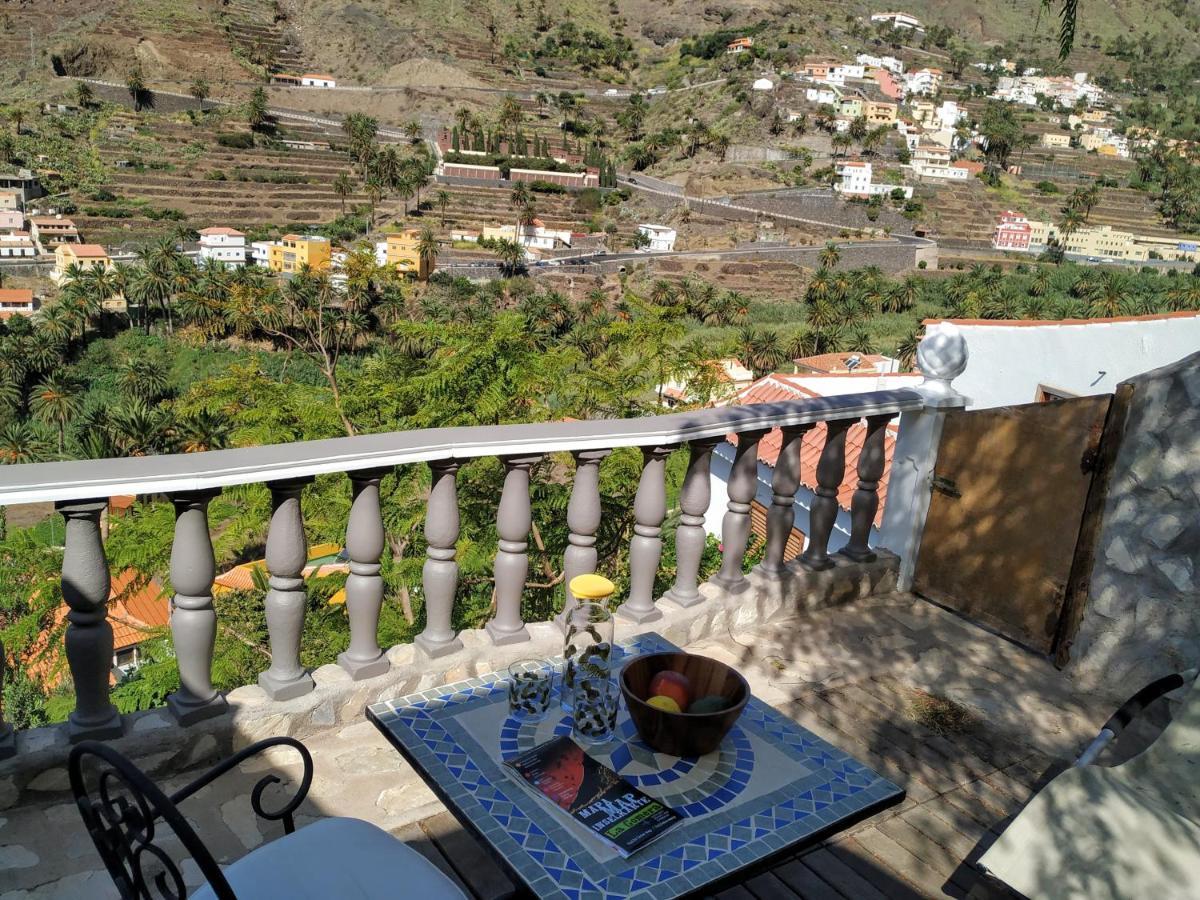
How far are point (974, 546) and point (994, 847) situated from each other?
5.34 feet

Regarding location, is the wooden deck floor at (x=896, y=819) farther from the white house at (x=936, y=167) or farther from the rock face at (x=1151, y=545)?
the white house at (x=936, y=167)

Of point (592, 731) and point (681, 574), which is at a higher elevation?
point (592, 731)

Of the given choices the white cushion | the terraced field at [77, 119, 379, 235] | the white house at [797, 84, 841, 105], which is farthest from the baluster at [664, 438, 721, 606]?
the white house at [797, 84, 841, 105]

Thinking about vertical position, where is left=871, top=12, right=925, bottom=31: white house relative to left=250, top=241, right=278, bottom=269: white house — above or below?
above

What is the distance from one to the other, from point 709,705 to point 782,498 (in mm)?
1470

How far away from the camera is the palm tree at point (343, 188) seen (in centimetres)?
5481

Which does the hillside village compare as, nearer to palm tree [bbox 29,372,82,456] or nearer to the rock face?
the rock face

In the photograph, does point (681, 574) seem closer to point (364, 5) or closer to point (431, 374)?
point (431, 374)

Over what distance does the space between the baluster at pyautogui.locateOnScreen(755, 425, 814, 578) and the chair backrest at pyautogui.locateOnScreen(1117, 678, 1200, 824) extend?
125 centimetres

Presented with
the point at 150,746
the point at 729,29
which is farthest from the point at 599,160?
the point at 150,746

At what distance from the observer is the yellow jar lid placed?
5.32 feet

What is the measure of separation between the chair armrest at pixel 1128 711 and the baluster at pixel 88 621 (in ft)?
6.68

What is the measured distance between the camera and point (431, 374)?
6215mm

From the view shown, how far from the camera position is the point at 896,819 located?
6.81ft
